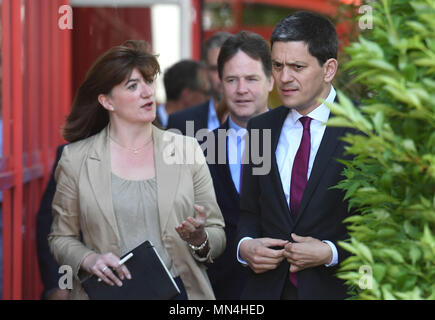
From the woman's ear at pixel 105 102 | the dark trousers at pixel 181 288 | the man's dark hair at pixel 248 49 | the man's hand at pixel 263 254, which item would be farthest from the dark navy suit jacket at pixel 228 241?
the man's hand at pixel 263 254

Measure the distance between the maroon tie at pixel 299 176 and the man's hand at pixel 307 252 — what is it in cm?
13

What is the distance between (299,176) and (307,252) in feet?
1.04

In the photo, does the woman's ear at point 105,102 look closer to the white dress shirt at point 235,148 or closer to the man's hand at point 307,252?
the white dress shirt at point 235,148

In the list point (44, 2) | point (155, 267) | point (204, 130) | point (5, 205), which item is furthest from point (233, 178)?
point (44, 2)

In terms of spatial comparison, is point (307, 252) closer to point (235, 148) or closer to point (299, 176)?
point (299, 176)

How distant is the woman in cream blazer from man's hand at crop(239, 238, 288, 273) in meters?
0.33

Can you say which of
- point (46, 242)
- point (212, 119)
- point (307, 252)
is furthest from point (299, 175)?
point (46, 242)

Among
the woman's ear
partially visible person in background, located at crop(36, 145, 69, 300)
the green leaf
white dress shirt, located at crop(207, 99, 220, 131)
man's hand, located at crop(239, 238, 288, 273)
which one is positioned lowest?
partially visible person in background, located at crop(36, 145, 69, 300)

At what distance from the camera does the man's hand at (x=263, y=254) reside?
2.65 m

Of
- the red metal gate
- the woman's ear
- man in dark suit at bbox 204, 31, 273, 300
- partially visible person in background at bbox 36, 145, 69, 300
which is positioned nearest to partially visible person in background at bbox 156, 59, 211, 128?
the red metal gate

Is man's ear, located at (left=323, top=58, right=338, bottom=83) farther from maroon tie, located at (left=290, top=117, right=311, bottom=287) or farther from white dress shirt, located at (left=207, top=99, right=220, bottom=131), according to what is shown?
white dress shirt, located at (left=207, top=99, right=220, bottom=131)

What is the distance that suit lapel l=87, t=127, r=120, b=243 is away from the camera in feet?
10.1

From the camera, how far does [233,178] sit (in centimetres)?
383
